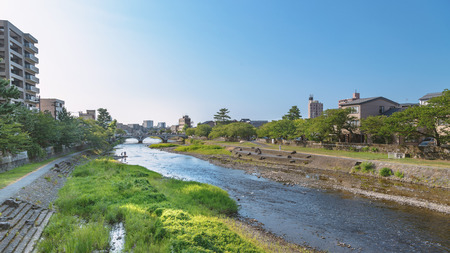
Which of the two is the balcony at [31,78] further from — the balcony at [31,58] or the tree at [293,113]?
the tree at [293,113]

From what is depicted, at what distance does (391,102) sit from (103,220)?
63145mm

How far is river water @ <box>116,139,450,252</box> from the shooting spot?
1216 centimetres

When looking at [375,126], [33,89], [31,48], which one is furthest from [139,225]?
[31,48]

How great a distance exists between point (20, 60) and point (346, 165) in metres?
73.9

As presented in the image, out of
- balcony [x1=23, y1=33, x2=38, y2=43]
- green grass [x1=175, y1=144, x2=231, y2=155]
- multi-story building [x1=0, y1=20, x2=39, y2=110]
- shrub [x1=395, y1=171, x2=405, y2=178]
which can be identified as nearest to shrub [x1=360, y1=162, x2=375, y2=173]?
shrub [x1=395, y1=171, x2=405, y2=178]

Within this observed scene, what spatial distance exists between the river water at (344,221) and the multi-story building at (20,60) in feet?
177

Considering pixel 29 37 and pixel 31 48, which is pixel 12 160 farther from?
pixel 29 37

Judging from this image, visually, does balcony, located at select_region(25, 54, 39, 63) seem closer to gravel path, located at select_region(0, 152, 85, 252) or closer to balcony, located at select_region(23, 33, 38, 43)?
balcony, located at select_region(23, 33, 38, 43)

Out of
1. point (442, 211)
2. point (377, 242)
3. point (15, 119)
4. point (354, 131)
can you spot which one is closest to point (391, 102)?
point (354, 131)

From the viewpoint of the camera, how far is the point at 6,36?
161 ft

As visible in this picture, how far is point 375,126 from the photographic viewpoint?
39688 millimetres

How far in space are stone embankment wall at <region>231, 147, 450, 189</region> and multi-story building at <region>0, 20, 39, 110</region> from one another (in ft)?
167

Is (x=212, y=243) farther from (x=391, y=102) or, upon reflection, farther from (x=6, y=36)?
(x=6, y=36)

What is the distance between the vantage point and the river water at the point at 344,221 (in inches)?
479
